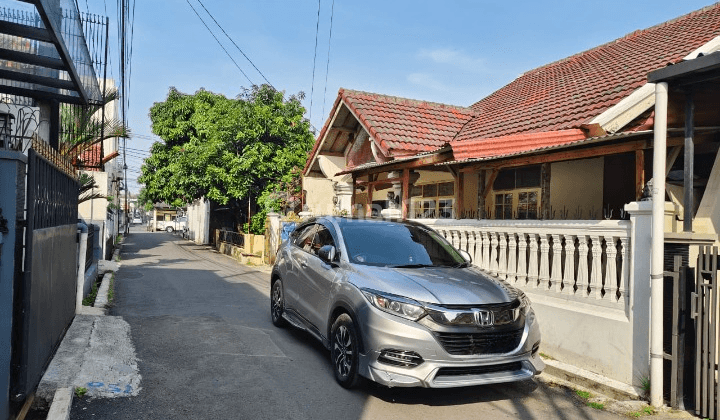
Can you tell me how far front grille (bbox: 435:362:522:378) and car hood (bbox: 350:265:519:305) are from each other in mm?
558

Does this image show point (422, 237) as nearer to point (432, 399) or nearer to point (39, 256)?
point (432, 399)

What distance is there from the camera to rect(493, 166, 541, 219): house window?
10.3 meters

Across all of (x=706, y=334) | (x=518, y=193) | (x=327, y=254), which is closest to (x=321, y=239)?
(x=327, y=254)

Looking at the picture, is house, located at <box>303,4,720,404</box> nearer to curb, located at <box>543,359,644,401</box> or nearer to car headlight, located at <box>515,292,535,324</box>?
curb, located at <box>543,359,644,401</box>

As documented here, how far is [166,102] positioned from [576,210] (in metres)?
24.8

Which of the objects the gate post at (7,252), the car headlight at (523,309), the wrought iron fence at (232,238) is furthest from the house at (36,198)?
the wrought iron fence at (232,238)

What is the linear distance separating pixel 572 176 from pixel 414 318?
6.47m

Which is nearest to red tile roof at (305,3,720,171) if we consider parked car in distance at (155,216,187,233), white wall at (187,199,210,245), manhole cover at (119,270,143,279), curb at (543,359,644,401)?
curb at (543,359,644,401)

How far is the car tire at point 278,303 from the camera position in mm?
7318

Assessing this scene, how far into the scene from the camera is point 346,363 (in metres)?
4.94

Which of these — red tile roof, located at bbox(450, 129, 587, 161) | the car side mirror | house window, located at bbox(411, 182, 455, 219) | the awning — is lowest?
the car side mirror

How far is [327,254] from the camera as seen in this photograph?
563 centimetres

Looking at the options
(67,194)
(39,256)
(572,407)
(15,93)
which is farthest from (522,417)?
(15,93)

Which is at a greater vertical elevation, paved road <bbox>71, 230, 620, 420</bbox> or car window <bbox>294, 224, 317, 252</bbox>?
car window <bbox>294, 224, 317, 252</bbox>
